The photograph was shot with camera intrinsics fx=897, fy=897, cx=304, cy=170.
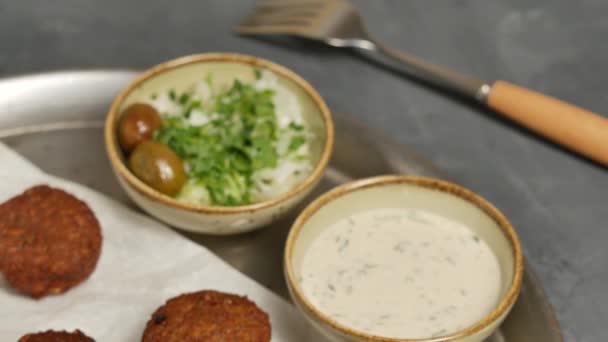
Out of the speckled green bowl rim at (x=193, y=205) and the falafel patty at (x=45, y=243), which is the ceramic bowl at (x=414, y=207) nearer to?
the speckled green bowl rim at (x=193, y=205)

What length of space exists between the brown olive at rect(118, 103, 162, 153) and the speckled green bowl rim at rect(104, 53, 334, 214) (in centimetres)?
3

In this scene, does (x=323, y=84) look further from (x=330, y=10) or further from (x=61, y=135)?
(x=61, y=135)

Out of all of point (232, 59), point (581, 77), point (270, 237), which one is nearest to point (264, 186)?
point (270, 237)

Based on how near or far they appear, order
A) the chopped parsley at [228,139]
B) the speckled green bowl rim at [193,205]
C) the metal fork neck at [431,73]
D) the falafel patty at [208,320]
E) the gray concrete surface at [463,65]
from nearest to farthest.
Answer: the falafel patty at [208,320] → the speckled green bowl rim at [193,205] → the chopped parsley at [228,139] → the gray concrete surface at [463,65] → the metal fork neck at [431,73]

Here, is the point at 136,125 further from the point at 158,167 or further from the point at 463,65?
the point at 463,65

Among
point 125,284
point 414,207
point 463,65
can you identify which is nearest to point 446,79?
point 463,65

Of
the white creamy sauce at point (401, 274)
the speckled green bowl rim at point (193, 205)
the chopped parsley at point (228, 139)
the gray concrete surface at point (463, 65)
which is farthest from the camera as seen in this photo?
the gray concrete surface at point (463, 65)

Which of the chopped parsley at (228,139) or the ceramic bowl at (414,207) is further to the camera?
the chopped parsley at (228,139)

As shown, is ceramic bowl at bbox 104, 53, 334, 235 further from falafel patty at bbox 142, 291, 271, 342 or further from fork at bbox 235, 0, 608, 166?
fork at bbox 235, 0, 608, 166

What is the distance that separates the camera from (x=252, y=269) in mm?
3031

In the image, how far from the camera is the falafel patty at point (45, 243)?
2748 mm

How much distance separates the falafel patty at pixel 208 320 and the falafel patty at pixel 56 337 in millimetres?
178

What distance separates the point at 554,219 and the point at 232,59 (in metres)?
1.36

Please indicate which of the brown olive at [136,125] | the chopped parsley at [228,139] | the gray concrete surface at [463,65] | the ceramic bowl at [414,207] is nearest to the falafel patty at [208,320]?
the ceramic bowl at [414,207]
